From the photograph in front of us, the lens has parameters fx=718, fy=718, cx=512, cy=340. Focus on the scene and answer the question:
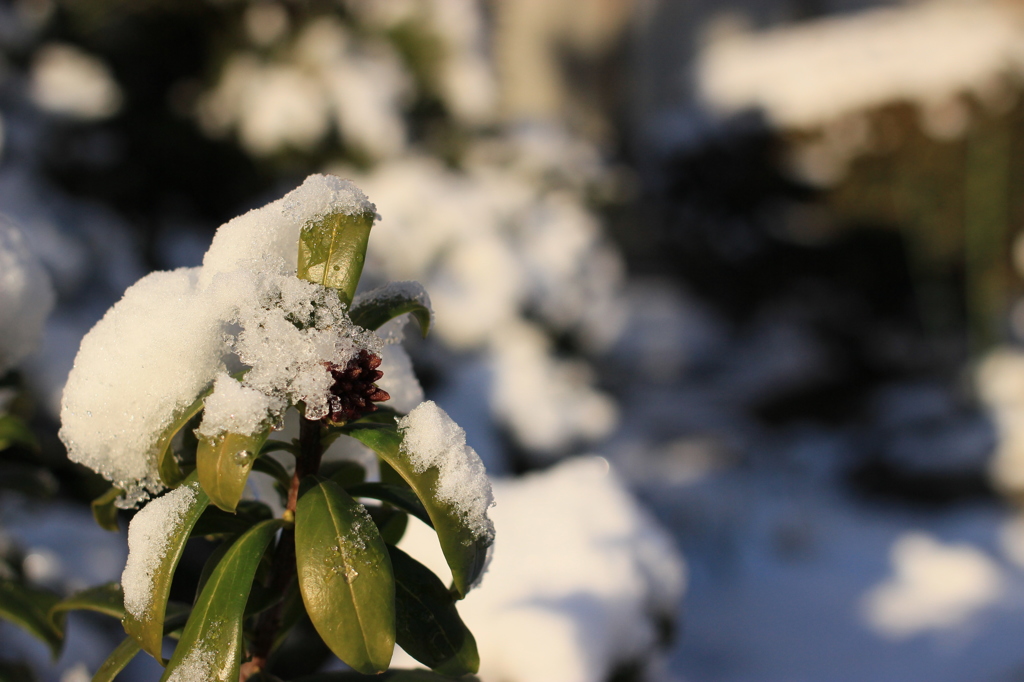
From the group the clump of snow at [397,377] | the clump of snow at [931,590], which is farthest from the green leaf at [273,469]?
the clump of snow at [931,590]

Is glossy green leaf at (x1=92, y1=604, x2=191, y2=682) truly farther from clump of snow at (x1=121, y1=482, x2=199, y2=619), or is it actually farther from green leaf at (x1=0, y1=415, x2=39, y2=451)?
green leaf at (x1=0, y1=415, x2=39, y2=451)

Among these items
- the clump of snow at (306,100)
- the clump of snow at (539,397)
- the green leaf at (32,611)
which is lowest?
the green leaf at (32,611)

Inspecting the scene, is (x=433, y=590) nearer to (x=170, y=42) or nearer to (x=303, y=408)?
(x=303, y=408)

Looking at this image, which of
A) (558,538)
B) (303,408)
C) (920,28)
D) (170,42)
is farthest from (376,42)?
(920,28)

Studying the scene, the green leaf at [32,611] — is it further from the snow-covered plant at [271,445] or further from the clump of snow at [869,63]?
the clump of snow at [869,63]

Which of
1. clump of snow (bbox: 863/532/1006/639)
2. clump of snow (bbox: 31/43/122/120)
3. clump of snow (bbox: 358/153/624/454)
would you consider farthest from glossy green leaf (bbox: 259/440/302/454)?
clump of snow (bbox: 863/532/1006/639)
